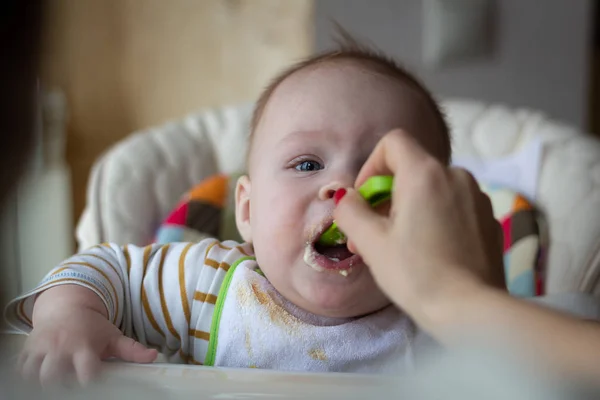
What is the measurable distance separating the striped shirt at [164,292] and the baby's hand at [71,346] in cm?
7

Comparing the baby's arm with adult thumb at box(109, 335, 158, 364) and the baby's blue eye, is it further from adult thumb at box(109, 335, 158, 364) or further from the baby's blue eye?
the baby's blue eye

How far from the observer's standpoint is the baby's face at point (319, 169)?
0.53m

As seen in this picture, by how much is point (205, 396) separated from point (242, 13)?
1.31m

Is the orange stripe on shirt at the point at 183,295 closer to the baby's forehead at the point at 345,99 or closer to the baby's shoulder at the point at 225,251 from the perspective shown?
the baby's shoulder at the point at 225,251

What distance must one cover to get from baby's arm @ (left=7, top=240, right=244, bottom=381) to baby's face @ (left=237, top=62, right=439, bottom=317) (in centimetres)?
8

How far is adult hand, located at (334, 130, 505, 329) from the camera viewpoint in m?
0.32

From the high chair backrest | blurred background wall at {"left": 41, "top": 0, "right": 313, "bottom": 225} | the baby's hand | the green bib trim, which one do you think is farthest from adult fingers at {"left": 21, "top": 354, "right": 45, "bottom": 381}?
blurred background wall at {"left": 41, "top": 0, "right": 313, "bottom": 225}

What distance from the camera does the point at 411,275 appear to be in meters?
0.32

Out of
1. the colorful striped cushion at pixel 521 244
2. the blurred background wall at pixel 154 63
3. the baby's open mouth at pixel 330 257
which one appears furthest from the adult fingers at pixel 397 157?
the blurred background wall at pixel 154 63

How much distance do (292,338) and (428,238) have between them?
10.3 inches

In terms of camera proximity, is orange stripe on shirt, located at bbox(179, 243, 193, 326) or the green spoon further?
orange stripe on shirt, located at bbox(179, 243, 193, 326)

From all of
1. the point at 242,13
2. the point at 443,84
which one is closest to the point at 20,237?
the point at 443,84

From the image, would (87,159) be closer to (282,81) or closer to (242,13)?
(242,13)

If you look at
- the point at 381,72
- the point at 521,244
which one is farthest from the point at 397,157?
the point at 521,244
